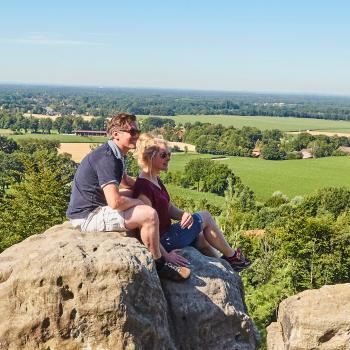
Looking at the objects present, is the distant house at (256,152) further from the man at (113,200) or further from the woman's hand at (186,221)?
the man at (113,200)

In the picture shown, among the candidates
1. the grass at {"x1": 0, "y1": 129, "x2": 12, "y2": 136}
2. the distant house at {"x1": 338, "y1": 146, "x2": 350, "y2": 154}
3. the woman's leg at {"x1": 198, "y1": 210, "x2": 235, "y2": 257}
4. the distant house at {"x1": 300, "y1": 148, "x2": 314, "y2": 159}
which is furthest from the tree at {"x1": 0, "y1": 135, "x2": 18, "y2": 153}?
the woman's leg at {"x1": 198, "y1": 210, "x2": 235, "y2": 257}

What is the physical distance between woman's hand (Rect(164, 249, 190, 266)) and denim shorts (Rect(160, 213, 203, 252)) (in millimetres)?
370

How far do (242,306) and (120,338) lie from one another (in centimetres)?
271

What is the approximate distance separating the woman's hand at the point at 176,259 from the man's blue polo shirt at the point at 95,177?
1372 millimetres

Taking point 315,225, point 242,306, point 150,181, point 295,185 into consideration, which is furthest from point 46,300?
point 295,185

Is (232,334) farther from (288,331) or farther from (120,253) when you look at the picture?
(288,331)

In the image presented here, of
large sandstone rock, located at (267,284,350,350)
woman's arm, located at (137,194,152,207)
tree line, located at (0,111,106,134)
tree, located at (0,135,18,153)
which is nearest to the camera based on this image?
woman's arm, located at (137,194,152,207)

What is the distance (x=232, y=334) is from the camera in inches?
340

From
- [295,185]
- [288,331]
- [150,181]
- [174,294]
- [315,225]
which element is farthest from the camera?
[295,185]

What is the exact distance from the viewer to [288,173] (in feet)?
357

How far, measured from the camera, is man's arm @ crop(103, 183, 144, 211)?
8.19 m

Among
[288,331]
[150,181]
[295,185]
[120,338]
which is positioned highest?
[150,181]

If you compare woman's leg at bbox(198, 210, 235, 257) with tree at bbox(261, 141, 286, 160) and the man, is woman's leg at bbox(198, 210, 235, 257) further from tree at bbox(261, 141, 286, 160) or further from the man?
tree at bbox(261, 141, 286, 160)

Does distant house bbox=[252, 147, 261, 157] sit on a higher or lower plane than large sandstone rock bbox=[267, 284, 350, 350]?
lower
